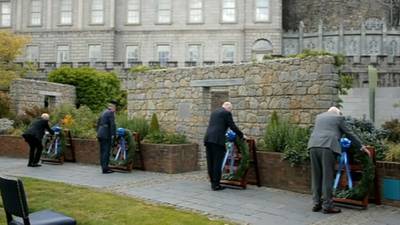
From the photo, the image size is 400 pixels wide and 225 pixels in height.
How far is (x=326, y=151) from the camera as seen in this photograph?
28.2ft

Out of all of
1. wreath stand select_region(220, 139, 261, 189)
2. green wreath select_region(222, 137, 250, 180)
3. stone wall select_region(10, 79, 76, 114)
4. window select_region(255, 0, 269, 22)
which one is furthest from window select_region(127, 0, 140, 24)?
green wreath select_region(222, 137, 250, 180)

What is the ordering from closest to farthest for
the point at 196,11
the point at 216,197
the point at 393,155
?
1. the point at 393,155
2. the point at 216,197
3. the point at 196,11

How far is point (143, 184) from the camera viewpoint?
38.1 ft

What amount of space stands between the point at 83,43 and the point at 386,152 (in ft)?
157

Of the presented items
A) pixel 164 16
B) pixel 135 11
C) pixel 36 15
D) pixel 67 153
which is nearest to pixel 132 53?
pixel 135 11

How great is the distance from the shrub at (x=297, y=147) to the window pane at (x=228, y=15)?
1626 inches

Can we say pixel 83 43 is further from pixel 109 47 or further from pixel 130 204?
pixel 130 204

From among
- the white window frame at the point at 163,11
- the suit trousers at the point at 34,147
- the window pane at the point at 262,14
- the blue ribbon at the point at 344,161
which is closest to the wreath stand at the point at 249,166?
the blue ribbon at the point at 344,161

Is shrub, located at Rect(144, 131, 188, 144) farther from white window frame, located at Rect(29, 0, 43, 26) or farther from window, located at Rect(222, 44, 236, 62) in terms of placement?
white window frame, located at Rect(29, 0, 43, 26)

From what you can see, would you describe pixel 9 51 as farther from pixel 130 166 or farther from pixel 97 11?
pixel 97 11

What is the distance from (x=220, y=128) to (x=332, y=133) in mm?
2805

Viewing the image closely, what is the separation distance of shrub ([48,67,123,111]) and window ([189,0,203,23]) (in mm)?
17377

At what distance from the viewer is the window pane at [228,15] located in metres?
51.4

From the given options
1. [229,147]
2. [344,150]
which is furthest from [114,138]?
[344,150]
